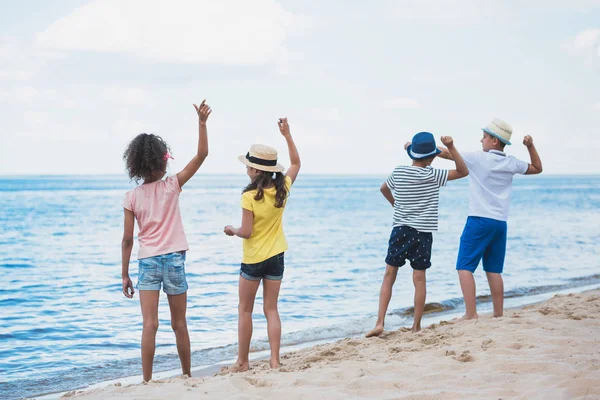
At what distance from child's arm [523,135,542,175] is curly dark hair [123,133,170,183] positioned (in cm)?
344

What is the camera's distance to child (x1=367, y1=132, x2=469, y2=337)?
569 cm

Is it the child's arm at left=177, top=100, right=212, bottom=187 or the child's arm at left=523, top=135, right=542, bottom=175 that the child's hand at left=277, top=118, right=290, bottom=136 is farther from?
the child's arm at left=523, top=135, right=542, bottom=175

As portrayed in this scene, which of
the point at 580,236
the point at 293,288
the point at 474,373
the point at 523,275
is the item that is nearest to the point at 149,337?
the point at 474,373

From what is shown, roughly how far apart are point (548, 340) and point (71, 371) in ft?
14.8

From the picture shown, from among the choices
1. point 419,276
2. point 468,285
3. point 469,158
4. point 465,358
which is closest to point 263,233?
point 465,358

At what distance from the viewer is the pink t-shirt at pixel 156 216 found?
4.41 metres

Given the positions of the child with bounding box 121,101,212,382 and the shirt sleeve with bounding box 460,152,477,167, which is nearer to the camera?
the child with bounding box 121,101,212,382

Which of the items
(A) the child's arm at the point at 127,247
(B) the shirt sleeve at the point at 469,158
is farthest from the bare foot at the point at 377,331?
(A) the child's arm at the point at 127,247

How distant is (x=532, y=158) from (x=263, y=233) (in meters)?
2.95

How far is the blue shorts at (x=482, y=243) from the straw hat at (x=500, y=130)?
79cm

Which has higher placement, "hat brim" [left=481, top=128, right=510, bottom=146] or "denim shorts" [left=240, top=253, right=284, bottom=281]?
"hat brim" [left=481, top=128, right=510, bottom=146]

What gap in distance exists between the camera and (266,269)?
4793 millimetres

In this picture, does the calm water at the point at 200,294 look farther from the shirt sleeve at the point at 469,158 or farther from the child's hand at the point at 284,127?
the shirt sleeve at the point at 469,158

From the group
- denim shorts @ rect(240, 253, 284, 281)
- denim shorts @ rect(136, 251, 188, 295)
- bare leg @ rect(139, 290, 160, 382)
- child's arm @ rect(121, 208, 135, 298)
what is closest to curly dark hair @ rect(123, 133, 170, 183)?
child's arm @ rect(121, 208, 135, 298)
